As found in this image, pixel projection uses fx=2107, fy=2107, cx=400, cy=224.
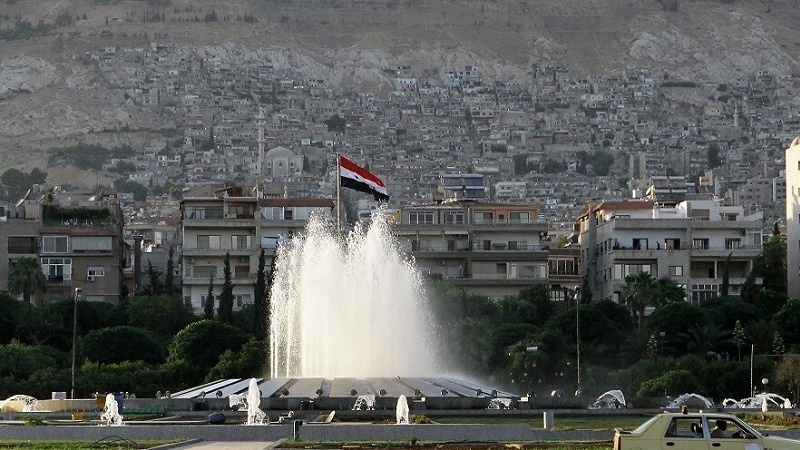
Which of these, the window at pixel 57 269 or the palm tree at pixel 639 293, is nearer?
the palm tree at pixel 639 293

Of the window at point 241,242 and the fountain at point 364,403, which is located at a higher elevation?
the window at point 241,242

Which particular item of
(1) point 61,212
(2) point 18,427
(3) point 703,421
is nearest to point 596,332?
Answer: (1) point 61,212

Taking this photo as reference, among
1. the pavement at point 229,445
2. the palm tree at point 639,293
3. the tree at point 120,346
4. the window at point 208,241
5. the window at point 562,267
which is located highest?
the window at point 208,241

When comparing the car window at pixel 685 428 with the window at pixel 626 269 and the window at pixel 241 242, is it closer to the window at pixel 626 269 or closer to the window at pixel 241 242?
the window at pixel 626 269

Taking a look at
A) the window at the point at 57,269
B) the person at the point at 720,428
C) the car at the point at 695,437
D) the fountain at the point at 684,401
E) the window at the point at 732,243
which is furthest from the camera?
the window at the point at 732,243

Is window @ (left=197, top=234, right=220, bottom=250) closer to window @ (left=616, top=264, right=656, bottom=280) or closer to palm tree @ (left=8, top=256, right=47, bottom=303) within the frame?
palm tree @ (left=8, top=256, right=47, bottom=303)

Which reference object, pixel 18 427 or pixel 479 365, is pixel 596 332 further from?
pixel 18 427

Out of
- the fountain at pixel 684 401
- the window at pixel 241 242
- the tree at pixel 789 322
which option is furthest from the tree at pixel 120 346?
the window at pixel 241 242
